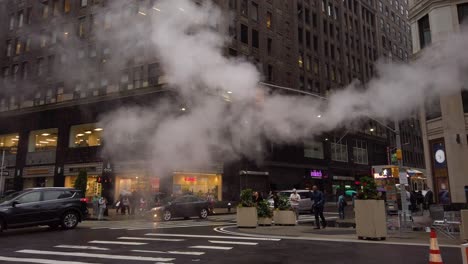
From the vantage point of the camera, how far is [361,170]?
51.5 meters

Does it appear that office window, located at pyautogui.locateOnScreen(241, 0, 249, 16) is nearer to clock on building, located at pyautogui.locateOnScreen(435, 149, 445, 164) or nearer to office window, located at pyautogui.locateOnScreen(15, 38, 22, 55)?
clock on building, located at pyautogui.locateOnScreen(435, 149, 445, 164)

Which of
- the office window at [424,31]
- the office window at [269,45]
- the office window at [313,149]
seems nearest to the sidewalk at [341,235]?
the office window at [424,31]

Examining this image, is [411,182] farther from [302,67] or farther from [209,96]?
[209,96]

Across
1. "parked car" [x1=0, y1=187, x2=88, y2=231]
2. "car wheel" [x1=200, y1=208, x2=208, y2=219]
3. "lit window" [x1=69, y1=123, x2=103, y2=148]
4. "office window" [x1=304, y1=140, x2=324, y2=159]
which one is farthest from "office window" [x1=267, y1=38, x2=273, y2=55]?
"parked car" [x1=0, y1=187, x2=88, y2=231]

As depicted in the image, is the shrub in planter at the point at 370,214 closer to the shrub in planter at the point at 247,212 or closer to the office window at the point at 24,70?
the shrub in planter at the point at 247,212

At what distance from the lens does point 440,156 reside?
21.3 metres

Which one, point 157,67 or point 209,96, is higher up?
point 157,67

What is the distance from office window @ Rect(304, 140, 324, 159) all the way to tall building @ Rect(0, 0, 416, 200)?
15cm

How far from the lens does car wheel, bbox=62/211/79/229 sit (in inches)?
571

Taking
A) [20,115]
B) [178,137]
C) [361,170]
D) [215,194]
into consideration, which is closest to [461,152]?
[178,137]

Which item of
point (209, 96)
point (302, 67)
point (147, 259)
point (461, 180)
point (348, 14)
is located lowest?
point (147, 259)

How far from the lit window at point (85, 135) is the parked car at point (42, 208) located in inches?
629

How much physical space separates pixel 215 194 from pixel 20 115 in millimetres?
19942

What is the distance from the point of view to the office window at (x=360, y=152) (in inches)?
2001
